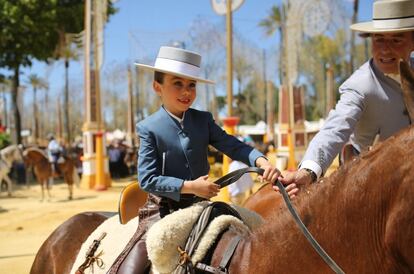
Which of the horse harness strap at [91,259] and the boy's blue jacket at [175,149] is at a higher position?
the boy's blue jacket at [175,149]

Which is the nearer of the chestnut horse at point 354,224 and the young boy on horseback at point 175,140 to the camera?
the chestnut horse at point 354,224

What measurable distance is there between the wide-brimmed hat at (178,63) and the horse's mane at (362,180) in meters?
0.93

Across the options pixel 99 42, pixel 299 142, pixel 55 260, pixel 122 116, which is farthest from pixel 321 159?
pixel 122 116

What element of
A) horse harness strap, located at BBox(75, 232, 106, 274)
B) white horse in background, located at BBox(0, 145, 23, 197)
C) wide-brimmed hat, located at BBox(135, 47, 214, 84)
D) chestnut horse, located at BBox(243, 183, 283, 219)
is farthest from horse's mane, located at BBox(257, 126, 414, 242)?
white horse in background, located at BBox(0, 145, 23, 197)

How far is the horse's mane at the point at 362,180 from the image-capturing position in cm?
145

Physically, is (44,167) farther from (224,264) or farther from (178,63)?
(224,264)

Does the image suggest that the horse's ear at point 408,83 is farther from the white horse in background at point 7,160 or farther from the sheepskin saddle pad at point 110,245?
Answer: the white horse in background at point 7,160

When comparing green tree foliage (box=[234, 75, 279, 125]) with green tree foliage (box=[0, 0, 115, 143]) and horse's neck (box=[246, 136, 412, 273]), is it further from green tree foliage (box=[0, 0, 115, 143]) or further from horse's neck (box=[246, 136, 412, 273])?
horse's neck (box=[246, 136, 412, 273])

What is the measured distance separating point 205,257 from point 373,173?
0.85m

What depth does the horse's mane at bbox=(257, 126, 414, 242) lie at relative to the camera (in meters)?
1.45

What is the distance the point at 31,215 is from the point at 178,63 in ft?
37.0

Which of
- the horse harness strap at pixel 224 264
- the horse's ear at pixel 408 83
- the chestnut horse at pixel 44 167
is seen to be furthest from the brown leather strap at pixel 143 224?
the chestnut horse at pixel 44 167

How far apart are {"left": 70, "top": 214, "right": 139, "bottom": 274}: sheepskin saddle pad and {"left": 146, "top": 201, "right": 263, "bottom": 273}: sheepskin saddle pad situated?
1.74 feet

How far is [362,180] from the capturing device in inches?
61.3
